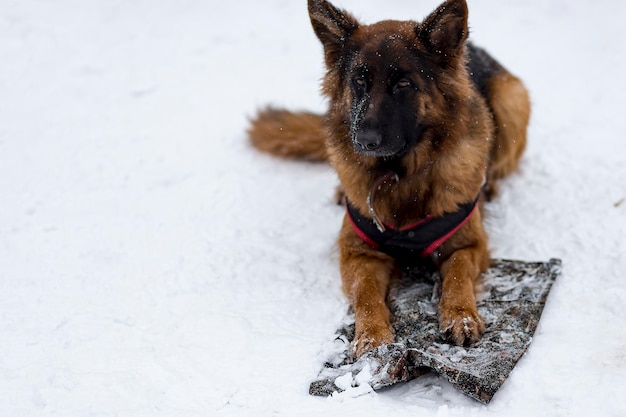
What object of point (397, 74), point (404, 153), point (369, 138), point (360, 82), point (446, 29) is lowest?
point (404, 153)

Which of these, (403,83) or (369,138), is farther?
(403,83)

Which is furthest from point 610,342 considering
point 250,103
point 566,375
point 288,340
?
point 250,103

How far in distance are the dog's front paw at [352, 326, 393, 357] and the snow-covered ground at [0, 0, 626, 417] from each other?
281 millimetres

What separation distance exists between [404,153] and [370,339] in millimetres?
1240

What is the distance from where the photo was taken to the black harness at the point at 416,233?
4.37 meters

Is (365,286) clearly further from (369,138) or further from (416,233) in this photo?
(369,138)

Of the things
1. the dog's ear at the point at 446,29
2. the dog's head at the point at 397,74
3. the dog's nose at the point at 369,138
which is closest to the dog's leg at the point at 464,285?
the dog's head at the point at 397,74

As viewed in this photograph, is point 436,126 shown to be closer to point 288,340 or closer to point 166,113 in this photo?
point 288,340

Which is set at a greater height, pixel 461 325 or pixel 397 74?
pixel 397 74

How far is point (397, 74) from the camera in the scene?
4.02 metres

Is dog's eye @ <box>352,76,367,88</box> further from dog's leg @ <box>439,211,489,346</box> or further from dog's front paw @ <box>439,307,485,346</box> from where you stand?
dog's front paw @ <box>439,307,485,346</box>

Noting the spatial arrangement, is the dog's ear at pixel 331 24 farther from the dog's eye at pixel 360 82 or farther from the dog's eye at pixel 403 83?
the dog's eye at pixel 403 83

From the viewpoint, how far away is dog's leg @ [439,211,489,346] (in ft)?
12.3

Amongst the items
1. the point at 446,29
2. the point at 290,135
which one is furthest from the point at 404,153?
the point at 290,135
